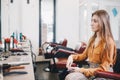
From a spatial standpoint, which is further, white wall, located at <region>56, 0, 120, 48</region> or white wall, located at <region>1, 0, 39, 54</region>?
white wall, located at <region>56, 0, 120, 48</region>

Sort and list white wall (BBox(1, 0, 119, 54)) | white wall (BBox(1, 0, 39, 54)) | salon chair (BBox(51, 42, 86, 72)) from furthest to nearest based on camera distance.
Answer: white wall (BBox(1, 0, 119, 54)) → white wall (BBox(1, 0, 39, 54)) → salon chair (BBox(51, 42, 86, 72))

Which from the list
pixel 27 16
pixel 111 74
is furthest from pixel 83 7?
pixel 111 74

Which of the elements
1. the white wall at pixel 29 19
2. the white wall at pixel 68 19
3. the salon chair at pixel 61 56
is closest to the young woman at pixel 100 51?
the salon chair at pixel 61 56

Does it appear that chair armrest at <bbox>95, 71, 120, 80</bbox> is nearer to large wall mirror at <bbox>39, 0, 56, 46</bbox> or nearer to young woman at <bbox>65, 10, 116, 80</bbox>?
young woman at <bbox>65, 10, 116, 80</bbox>

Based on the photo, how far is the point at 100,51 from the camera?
192cm

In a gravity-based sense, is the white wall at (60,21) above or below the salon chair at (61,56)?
above

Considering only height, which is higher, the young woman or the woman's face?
the woman's face

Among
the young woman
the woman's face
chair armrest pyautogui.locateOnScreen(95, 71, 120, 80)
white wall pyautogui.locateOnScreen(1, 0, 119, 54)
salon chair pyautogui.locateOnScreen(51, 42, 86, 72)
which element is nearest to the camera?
chair armrest pyautogui.locateOnScreen(95, 71, 120, 80)

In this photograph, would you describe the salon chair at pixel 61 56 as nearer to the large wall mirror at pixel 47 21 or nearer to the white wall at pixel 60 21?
the white wall at pixel 60 21

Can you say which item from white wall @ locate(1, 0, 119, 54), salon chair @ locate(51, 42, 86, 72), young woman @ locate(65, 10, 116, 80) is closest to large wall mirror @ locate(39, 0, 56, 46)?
white wall @ locate(1, 0, 119, 54)

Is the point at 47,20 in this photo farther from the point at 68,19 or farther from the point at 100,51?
the point at 100,51

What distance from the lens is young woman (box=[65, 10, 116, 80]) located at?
1.81m

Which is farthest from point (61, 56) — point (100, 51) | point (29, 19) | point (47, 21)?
point (47, 21)

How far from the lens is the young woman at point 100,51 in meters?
1.81
